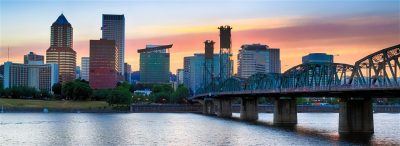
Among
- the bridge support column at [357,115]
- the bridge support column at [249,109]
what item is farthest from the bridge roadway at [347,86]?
the bridge support column at [249,109]

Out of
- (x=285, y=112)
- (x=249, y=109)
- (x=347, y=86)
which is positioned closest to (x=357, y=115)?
(x=347, y=86)

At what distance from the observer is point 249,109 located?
178m

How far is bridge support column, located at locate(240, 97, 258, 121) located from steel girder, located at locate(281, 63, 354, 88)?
3786 cm

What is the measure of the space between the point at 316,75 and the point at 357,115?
17744 mm

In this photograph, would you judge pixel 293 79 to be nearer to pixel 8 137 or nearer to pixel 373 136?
pixel 373 136

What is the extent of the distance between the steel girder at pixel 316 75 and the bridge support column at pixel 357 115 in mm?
3647

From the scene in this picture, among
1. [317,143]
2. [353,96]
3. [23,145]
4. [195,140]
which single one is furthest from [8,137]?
[353,96]

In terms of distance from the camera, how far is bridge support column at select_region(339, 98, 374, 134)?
102000 mm

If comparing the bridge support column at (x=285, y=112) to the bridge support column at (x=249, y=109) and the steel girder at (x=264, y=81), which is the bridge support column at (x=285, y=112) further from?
the bridge support column at (x=249, y=109)

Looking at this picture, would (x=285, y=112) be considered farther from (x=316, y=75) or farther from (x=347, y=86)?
(x=347, y=86)

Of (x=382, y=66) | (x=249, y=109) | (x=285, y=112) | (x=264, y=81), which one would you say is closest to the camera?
(x=382, y=66)

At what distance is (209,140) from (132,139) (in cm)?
1028

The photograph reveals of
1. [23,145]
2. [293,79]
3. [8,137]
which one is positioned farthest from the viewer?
[293,79]

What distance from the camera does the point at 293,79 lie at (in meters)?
133
